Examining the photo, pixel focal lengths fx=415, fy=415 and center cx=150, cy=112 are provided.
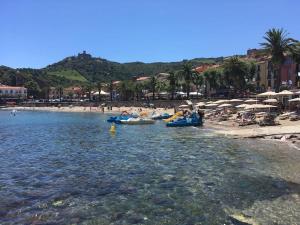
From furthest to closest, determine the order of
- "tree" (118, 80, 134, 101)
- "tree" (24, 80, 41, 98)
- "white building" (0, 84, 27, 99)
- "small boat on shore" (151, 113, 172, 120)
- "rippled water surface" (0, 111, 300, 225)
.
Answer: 1. "tree" (24, 80, 41, 98)
2. "white building" (0, 84, 27, 99)
3. "tree" (118, 80, 134, 101)
4. "small boat on shore" (151, 113, 172, 120)
5. "rippled water surface" (0, 111, 300, 225)

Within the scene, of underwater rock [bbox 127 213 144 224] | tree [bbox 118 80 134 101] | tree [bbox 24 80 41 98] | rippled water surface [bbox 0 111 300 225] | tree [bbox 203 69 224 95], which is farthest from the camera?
tree [bbox 24 80 41 98]

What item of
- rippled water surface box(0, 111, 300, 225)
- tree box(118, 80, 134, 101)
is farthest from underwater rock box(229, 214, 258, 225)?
tree box(118, 80, 134, 101)

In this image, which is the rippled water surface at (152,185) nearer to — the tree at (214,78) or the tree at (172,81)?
the tree at (214,78)

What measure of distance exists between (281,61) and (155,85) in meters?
65.5

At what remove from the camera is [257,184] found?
1808 centimetres

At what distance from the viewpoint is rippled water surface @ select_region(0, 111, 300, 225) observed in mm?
13766

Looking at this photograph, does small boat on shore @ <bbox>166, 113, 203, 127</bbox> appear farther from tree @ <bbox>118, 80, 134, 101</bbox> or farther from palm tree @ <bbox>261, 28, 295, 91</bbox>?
tree @ <bbox>118, 80, 134, 101</bbox>

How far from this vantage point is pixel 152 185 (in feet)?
59.8

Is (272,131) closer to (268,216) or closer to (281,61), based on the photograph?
(268,216)

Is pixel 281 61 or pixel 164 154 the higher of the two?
pixel 281 61

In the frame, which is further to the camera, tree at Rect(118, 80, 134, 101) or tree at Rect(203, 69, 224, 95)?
tree at Rect(118, 80, 134, 101)

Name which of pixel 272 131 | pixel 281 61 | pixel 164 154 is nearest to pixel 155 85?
pixel 281 61

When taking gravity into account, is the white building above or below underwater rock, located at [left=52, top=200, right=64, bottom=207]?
above

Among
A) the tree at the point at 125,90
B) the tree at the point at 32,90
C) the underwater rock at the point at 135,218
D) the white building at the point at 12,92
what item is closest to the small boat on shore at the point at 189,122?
the underwater rock at the point at 135,218
